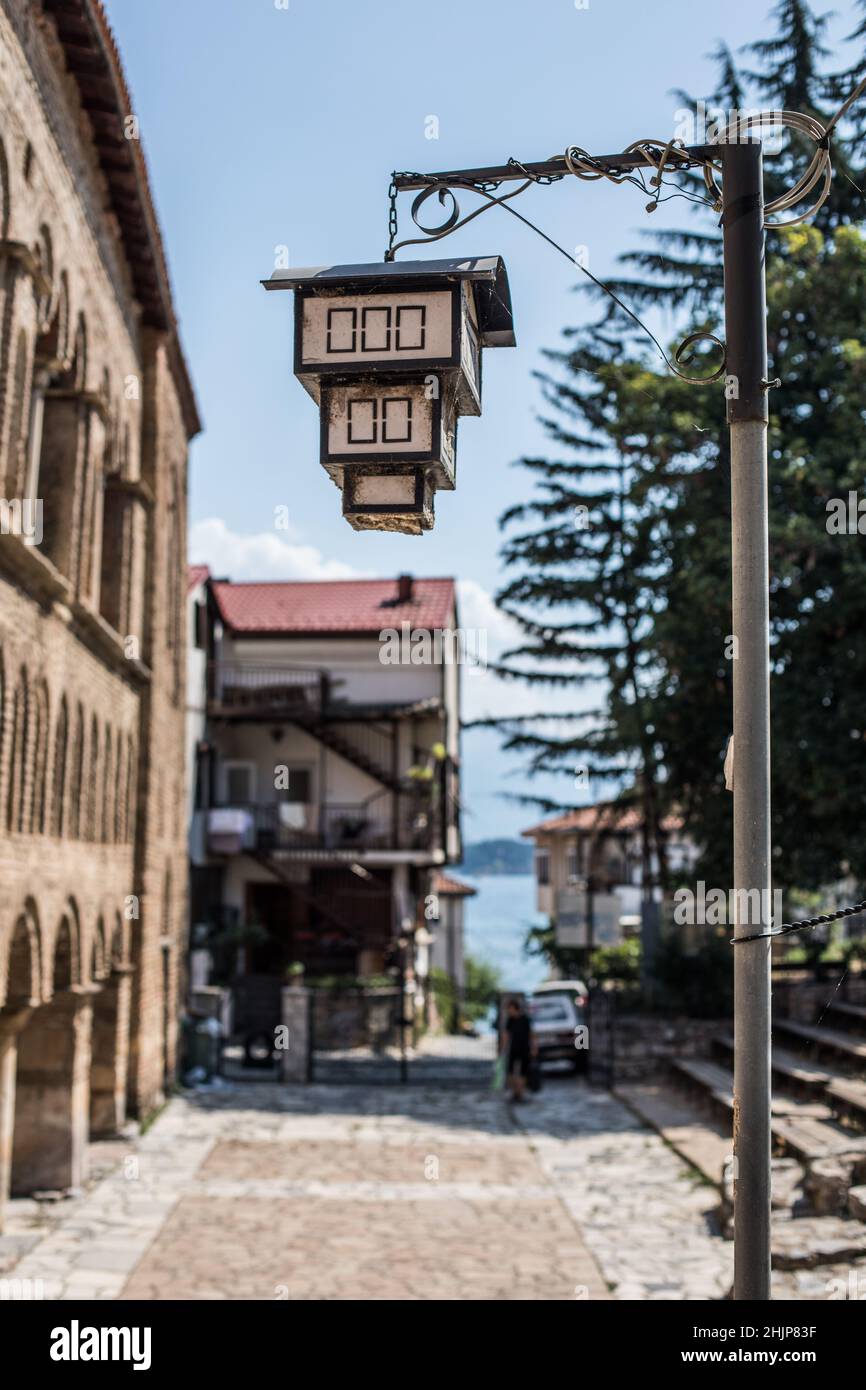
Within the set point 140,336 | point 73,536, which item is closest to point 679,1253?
point 73,536

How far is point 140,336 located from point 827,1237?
14.2 meters

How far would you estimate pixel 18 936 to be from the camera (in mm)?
11945

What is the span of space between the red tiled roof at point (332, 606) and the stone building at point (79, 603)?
13.8m

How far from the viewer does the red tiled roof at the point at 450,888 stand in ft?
137

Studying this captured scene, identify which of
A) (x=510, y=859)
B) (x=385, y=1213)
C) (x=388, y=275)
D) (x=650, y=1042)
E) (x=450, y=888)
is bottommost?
(x=385, y=1213)

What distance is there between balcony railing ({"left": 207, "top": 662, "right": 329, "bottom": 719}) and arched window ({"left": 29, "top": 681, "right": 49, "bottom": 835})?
62.4ft

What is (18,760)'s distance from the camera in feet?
38.1

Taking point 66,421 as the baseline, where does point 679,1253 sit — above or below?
below

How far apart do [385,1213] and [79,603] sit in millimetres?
6665

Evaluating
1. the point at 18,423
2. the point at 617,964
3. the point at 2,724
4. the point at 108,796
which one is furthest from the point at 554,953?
the point at 18,423

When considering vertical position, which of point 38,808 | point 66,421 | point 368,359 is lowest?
point 38,808

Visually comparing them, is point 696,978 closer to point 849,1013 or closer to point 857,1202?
point 849,1013

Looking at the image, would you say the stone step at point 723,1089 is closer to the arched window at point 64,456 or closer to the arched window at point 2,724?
the arched window at point 2,724
